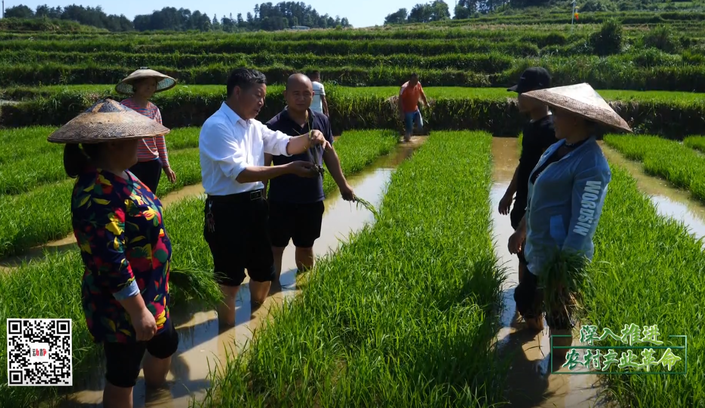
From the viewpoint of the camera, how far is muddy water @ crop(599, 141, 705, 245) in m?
6.10

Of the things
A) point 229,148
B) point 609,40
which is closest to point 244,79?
point 229,148

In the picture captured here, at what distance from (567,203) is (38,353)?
8.95 feet

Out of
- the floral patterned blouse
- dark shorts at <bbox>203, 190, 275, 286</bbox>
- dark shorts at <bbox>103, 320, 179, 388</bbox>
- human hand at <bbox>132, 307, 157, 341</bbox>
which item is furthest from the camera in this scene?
dark shorts at <bbox>203, 190, 275, 286</bbox>

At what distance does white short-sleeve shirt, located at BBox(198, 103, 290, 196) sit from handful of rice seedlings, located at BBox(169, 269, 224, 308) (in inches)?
20.1

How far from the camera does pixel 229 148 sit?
3.11m

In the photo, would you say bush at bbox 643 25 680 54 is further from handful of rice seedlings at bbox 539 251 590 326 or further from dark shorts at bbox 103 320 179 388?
dark shorts at bbox 103 320 179 388

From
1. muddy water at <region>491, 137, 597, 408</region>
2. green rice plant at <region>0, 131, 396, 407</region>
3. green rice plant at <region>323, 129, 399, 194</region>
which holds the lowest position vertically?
muddy water at <region>491, 137, 597, 408</region>

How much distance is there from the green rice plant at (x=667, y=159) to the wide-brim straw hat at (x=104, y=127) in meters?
6.99

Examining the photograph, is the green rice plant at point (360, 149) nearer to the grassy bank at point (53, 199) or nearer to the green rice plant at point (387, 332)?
the grassy bank at point (53, 199)

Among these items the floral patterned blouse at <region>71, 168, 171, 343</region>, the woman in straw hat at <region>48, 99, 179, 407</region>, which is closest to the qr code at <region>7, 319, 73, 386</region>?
the woman in straw hat at <region>48, 99, 179, 407</region>

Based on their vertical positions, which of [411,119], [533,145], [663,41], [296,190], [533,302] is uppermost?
[663,41]

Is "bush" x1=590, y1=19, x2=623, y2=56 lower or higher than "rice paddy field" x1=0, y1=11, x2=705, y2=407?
higher

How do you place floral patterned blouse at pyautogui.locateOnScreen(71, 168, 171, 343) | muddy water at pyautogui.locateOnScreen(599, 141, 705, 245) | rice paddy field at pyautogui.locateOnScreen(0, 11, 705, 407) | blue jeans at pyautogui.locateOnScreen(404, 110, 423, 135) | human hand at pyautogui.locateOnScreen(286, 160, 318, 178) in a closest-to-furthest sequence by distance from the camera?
floral patterned blouse at pyautogui.locateOnScreen(71, 168, 171, 343) → rice paddy field at pyautogui.locateOnScreen(0, 11, 705, 407) → human hand at pyautogui.locateOnScreen(286, 160, 318, 178) → muddy water at pyautogui.locateOnScreen(599, 141, 705, 245) → blue jeans at pyautogui.locateOnScreen(404, 110, 423, 135)

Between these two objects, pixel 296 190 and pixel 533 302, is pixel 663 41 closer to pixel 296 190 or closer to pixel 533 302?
pixel 296 190
